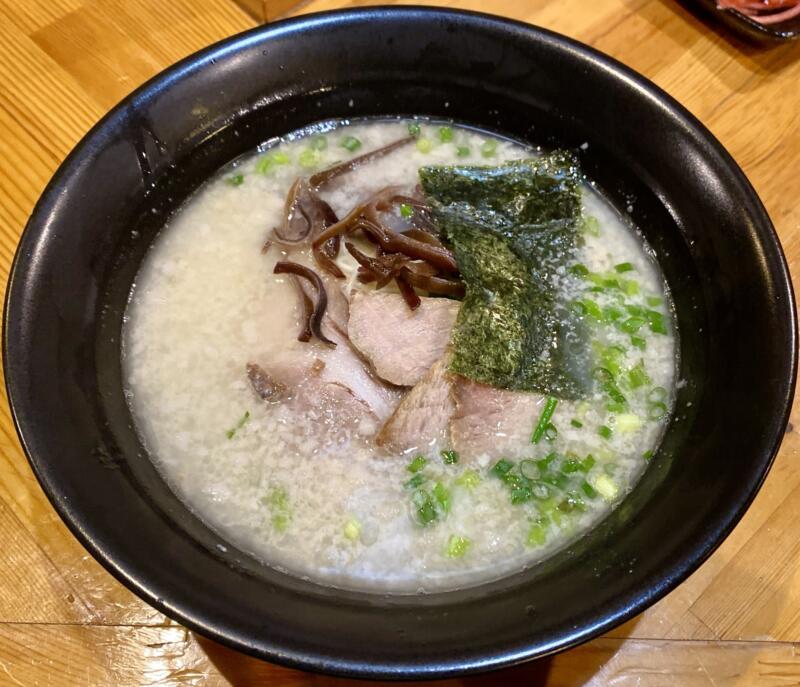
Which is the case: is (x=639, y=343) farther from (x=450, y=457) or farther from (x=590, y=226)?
(x=450, y=457)

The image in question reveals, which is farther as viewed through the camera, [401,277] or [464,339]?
[401,277]

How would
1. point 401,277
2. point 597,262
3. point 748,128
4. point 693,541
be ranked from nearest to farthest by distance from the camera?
point 693,541 → point 401,277 → point 597,262 → point 748,128

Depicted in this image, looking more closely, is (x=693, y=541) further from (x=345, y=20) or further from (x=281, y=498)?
(x=345, y=20)

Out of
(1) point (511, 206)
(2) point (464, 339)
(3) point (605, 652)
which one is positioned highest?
(1) point (511, 206)

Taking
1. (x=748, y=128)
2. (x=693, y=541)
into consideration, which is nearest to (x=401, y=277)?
(x=693, y=541)

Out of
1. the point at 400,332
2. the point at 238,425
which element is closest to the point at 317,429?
the point at 238,425

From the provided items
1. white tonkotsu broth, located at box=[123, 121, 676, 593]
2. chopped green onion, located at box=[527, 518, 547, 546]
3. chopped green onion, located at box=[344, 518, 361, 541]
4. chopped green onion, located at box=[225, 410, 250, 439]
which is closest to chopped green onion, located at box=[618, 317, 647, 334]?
white tonkotsu broth, located at box=[123, 121, 676, 593]

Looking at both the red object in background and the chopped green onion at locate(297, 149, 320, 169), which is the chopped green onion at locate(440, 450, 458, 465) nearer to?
the chopped green onion at locate(297, 149, 320, 169)

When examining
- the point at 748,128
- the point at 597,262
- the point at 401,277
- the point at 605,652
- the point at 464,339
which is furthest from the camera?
the point at 748,128

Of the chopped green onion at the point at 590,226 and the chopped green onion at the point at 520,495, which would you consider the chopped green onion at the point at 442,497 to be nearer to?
the chopped green onion at the point at 520,495
